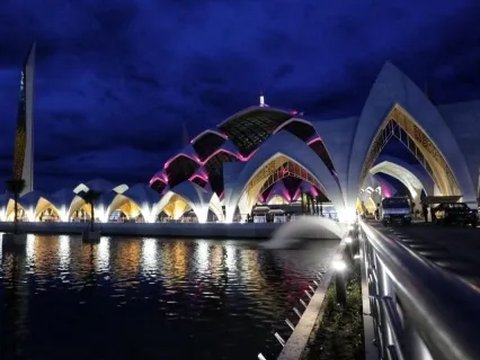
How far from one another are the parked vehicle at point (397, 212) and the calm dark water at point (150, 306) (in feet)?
33.1

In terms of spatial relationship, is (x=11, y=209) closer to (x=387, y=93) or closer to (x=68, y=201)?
(x=68, y=201)

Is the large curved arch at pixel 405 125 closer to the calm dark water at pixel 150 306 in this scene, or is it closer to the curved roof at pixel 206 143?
the calm dark water at pixel 150 306

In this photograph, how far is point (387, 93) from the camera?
50156mm

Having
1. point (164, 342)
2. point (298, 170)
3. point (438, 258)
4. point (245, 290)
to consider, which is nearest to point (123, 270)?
point (245, 290)

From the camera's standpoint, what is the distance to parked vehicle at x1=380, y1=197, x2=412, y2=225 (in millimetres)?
36500

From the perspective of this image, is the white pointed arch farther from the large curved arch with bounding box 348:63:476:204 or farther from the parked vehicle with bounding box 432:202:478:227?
the parked vehicle with bounding box 432:202:478:227

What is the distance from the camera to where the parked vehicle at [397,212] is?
36500mm

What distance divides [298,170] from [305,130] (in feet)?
66.3

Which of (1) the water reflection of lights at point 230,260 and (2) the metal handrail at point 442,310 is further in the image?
(1) the water reflection of lights at point 230,260

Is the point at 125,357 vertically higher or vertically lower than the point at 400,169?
lower

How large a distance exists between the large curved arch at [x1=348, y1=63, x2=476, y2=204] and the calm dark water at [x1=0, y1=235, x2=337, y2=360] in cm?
2551

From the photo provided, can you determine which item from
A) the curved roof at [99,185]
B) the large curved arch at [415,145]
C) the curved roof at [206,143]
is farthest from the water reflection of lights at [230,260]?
the curved roof at [99,185]

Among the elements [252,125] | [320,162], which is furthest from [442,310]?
[252,125]

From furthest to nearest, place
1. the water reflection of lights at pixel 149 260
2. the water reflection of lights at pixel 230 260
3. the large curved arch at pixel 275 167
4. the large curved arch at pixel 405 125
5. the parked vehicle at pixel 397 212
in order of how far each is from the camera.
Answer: the large curved arch at pixel 275 167 < the large curved arch at pixel 405 125 < the parked vehicle at pixel 397 212 < the water reflection of lights at pixel 149 260 < the water reflection of lights at pixel 230 260
